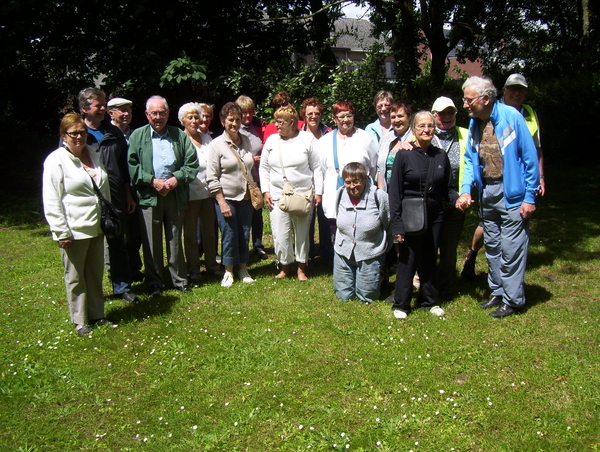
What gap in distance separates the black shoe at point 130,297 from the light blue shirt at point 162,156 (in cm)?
135

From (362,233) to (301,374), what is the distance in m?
1.86

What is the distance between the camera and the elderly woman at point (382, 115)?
6172mm

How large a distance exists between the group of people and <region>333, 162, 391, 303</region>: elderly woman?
0.04 feet

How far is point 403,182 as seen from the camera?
5.14 metres

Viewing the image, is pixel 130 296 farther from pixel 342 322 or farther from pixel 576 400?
pixel 576 400

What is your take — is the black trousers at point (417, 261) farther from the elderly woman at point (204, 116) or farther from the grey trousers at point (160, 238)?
the elderly woman at point (204, 116)

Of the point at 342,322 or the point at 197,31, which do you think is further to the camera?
the point at 197,31

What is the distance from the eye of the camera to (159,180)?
5.75 metres

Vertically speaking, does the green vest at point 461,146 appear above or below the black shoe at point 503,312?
above

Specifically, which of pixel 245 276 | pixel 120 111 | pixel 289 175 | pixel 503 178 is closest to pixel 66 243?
pixel 120 111

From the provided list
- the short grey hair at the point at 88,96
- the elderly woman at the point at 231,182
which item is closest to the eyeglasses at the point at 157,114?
the short grey hair at the point at 88,96

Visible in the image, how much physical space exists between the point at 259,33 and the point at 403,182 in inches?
340

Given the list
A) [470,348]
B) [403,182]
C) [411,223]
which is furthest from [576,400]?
[403,182]

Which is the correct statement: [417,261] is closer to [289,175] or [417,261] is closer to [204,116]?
[289,175]
